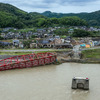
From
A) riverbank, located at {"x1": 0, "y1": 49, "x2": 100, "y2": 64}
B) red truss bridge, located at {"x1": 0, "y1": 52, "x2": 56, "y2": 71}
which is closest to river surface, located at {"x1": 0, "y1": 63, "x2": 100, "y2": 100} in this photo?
red truss bridge, located at {"x1": 0, "y1": 52, "x2": 56, "y2": 71}

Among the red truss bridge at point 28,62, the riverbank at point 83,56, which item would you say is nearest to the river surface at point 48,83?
the red truss bridge at point 28,62

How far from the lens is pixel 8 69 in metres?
18.1

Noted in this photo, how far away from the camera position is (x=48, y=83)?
530 inches

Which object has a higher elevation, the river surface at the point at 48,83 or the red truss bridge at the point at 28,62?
the red truss bridge at the point at 28,62

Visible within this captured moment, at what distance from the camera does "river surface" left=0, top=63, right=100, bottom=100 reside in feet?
37.4

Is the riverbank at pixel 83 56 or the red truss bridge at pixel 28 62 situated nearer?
the red truss bridge at pixel 28 62

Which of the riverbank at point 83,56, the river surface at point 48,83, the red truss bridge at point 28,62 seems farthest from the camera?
the riverbank at point 83,56

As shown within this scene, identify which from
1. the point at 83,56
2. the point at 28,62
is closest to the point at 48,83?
the point at 28,62

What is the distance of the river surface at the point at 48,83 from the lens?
1139 centimetres

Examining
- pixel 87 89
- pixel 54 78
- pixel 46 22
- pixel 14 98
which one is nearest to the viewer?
pixel 14 98

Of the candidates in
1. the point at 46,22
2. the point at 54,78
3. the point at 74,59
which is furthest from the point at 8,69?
the point at 46,22

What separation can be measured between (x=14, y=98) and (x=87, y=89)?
5.77 meters

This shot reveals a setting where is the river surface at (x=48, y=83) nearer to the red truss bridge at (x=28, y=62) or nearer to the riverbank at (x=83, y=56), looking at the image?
the red truss bridge at (x=28, y=62)

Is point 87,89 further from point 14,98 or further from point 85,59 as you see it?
point 85,59
